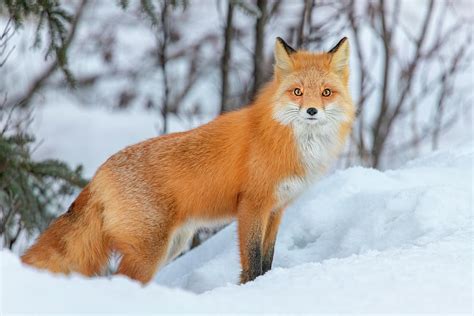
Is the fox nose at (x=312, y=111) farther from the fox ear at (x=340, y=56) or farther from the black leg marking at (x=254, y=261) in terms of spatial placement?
the black leg marking at (x=254, y=261)

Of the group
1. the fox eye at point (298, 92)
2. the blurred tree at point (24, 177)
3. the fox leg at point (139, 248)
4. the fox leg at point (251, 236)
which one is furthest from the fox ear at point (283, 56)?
the blurred tree at point (24, 177)

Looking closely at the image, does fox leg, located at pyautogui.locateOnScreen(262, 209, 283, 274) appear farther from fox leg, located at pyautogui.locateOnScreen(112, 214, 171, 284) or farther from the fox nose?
the fox nose

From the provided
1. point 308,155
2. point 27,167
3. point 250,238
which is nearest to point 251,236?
point 250,238

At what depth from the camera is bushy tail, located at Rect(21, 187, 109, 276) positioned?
4398 mm

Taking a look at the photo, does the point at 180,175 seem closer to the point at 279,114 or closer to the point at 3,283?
the point at 279,114

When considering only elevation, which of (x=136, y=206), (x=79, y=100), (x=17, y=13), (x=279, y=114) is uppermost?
(x=17, y=13)

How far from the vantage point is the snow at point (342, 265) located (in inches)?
119

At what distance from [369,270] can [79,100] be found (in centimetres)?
1094

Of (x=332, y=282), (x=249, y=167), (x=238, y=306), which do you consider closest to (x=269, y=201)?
(x=249, y=167)

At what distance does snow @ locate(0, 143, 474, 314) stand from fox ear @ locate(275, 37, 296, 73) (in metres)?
1.17

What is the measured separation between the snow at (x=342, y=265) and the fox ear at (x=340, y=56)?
0.98m

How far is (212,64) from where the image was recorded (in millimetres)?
11969

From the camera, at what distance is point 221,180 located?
4633 mm

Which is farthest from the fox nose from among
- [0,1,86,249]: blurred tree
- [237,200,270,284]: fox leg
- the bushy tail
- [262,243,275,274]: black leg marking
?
[0,1,86,249]: blurred tree
